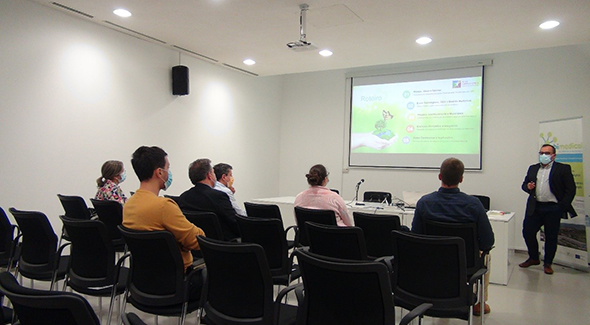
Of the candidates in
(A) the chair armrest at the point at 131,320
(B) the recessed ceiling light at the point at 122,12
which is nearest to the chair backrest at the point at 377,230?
(A) the chair armrest at the point at 131,320

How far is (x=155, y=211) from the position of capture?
2328mm

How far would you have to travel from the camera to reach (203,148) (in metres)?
7.14

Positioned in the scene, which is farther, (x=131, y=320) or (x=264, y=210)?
(x=264, y=210)

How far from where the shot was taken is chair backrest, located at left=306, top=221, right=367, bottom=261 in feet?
9.06

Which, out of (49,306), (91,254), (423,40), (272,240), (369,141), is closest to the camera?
(49,306)

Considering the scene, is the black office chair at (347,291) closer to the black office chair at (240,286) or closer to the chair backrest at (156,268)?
the black office chair at (240,286)

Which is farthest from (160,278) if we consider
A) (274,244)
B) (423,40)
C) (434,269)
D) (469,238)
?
(423,40)

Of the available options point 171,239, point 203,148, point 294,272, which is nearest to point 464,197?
point 294,272

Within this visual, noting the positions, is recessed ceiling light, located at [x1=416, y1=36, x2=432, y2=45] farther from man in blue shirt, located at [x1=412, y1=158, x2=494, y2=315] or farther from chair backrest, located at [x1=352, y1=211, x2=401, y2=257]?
chair backrest, located at [x1=352, y1=211, x2=401, y2=257]

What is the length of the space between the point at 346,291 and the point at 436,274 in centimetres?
87

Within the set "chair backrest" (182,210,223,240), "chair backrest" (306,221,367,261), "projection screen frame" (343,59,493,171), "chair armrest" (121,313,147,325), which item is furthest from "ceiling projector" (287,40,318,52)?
"chair armrest" (121,313,147,325)

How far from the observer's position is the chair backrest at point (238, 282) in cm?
199

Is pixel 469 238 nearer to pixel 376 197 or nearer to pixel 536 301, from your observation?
pixel 536 301

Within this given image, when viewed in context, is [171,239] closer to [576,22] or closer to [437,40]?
[437,40]
